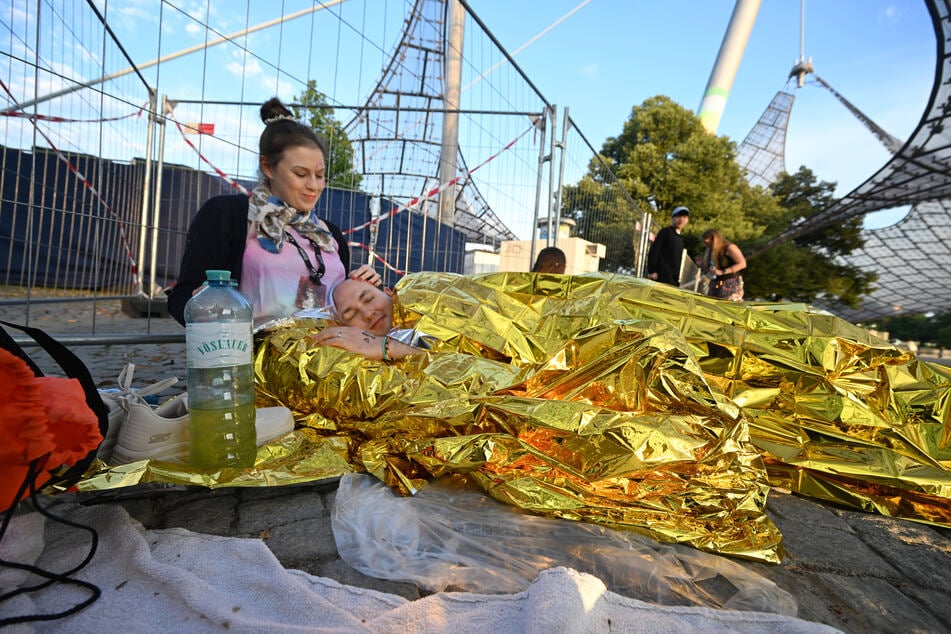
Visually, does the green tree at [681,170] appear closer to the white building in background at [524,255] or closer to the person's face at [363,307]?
the white building in background at [524,255]

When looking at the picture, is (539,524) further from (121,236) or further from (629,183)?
(629,183)

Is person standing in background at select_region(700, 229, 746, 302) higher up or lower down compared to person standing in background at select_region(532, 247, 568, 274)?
higher up

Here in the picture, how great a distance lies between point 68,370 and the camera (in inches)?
48.6

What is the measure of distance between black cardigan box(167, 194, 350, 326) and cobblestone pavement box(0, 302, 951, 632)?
0.92 m

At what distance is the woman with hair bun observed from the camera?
2.11m

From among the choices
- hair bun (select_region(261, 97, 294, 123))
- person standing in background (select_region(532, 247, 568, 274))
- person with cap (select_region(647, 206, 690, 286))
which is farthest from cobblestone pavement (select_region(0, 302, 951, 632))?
person with cap (select_region(647, 206, 690, 286))

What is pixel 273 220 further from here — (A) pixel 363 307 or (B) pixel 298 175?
(A) pixel 363 307

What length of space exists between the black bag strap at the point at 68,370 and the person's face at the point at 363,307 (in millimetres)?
1012

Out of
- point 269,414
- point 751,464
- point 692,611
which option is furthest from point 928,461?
point 269,414

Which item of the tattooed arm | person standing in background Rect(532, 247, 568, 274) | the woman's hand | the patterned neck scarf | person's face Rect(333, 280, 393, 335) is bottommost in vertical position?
the tattooed arm

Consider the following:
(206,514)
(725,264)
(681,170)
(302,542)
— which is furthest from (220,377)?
(681,170)

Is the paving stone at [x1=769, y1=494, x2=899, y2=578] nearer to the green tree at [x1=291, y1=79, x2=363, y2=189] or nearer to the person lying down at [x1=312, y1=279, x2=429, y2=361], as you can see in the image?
the person lying down at [x1=312, y1=279, x2=429, y2=361]

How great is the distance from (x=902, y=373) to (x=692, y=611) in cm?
137

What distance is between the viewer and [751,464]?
1471mm
